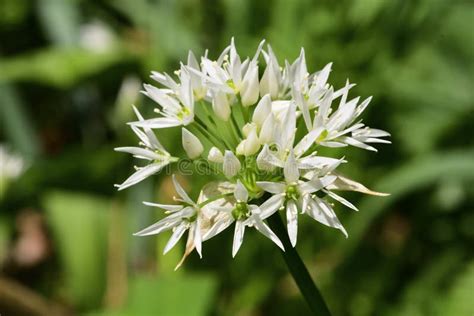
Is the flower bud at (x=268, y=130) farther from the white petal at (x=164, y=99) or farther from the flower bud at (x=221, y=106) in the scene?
the white petal at (x=164, y=99)

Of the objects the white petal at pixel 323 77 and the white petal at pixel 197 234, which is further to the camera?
the white petal at pixel 323 77

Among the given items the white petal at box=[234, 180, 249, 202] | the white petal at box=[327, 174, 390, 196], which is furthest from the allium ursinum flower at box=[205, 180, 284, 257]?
the white petal at box=[327, 174, 390, 196]

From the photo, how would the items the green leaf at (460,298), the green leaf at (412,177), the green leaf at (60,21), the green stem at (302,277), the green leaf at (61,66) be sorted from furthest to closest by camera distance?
the green leaf at (60,21), the green leaf at (61,66), the green leaf at (412,177), the green leaf at (460,298), the green stem at (302,277)

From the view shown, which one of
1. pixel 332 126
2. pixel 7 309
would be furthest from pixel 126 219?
pixel 332 126

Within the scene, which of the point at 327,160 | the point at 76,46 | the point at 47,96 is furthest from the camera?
the point at 47,96

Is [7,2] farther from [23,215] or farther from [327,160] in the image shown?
[327,160]

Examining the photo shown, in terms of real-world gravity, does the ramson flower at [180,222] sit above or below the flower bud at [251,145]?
below

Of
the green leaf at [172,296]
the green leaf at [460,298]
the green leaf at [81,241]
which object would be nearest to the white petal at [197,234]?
the green leaf at [172,296]
